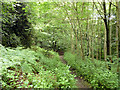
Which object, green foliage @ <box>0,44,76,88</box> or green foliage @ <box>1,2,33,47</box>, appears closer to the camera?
green foliage @ <box>0,44,76,88</box>

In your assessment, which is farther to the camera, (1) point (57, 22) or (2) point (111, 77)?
(1) point (57, 22)

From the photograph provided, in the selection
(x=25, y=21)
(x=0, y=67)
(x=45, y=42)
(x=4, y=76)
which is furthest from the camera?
(x=45, y=42)

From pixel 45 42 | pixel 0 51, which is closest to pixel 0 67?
pixel 0 51

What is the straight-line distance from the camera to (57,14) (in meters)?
4.82

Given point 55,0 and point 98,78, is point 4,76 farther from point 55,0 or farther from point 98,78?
point 55,0

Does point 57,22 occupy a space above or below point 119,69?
above

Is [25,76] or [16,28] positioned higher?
[16,28]

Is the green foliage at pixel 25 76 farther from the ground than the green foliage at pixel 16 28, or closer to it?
closer to it

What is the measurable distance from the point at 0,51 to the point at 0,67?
2.31 feet

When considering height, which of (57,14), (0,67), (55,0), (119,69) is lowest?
(119,69)

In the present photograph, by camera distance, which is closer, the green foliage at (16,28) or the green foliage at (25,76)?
the green foliage at (25,76)

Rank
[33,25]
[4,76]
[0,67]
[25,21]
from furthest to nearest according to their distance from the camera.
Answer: [33,25] → [25,21] → [4,76] → [0,67]

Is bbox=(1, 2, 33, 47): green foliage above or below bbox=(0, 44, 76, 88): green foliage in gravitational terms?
above

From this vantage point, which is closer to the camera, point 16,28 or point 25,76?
point 25,76
